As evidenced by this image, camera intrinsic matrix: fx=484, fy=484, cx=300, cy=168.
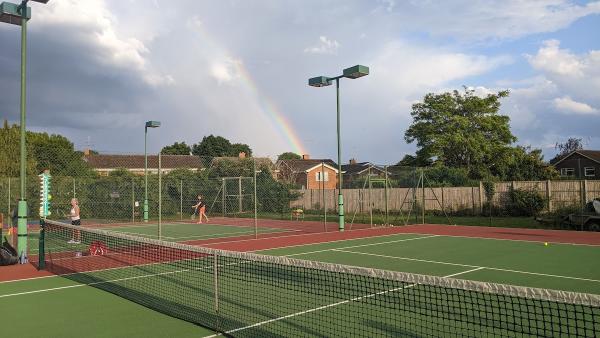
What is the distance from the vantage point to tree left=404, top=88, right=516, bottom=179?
4531 cm

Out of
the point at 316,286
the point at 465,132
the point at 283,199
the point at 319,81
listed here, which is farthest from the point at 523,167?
the point at 316,286

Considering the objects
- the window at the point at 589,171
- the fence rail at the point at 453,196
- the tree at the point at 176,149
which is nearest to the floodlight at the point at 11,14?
the fence rail at the point at 453,196

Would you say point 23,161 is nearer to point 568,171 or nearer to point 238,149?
point 568,171

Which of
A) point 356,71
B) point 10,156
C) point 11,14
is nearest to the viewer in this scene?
Result: point 11,14

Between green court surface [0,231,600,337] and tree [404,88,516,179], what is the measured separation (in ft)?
96.4

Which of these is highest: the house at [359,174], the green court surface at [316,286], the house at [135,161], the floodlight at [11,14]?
the house at [135,161]

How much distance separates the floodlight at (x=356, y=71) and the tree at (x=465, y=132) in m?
28.7

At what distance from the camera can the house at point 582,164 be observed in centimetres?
5436

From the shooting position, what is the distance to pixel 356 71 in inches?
720

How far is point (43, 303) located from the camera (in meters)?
8.02

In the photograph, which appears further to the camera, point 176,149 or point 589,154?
point 176,149

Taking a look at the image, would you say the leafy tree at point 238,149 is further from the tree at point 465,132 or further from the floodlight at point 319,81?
the floodlight at point 319,81

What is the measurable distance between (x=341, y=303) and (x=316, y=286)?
1.17 m

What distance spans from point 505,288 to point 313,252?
10481 mm
